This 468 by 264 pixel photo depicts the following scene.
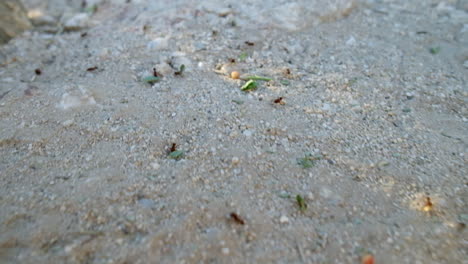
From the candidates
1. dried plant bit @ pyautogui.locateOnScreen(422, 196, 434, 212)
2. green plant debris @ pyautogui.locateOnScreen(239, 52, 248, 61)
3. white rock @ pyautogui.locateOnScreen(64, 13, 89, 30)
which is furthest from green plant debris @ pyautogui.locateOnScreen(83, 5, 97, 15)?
dried plant bit @ pyautogui.locateOnScreen(422, 196, 434, 212)

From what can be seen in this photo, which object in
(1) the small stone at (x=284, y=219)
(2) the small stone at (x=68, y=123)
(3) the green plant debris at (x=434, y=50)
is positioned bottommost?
(3) the green plant debris at (x=434, y=50)

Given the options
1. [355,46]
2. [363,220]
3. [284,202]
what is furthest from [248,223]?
[355,46]

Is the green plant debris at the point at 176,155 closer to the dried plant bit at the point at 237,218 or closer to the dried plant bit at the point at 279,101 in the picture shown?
the dried plant bit at the point at 237,218

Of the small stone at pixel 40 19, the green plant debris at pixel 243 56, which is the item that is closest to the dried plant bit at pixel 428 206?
the green plant debris at pixel 243 56

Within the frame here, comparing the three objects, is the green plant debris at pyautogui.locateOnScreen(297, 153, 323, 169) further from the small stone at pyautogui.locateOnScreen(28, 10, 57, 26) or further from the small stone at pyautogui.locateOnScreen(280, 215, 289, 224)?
the small stone at pyautogui.locateOnScreen(28, 10, 57, 26)

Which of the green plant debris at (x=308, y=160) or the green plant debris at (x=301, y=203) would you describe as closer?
the green plant debris at (x=301, y=203)

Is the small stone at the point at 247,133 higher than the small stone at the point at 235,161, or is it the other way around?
the small stone at the point at 235,161

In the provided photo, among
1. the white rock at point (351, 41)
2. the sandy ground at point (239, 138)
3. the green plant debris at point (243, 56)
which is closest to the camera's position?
the sandy ground at point (239, 138)
